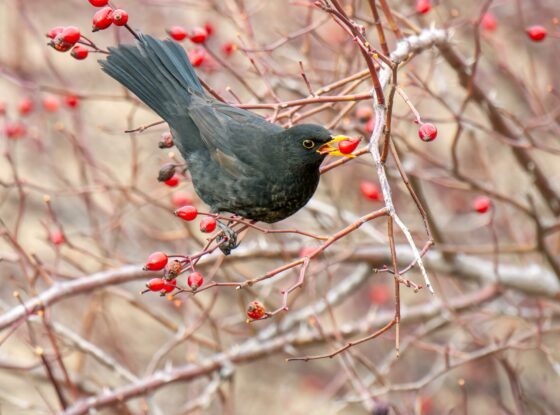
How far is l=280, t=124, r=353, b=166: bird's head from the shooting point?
3.35 meters

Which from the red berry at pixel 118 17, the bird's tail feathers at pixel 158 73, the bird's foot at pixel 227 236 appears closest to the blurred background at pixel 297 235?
the bird's tail feathers at pixel 158 73

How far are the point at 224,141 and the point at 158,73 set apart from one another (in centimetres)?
50

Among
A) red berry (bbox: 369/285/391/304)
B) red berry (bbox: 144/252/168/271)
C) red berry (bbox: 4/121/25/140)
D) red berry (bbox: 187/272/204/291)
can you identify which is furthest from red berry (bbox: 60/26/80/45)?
red berry (bbox: 369/285/391/304)

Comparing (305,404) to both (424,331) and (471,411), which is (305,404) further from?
(424,331)

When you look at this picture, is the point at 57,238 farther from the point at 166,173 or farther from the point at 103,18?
the point at 103,18

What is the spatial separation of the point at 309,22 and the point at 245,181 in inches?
64.9

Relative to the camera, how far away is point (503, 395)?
8023 millimetres

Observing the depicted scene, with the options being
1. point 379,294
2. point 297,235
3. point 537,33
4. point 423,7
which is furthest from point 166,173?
point 379,294

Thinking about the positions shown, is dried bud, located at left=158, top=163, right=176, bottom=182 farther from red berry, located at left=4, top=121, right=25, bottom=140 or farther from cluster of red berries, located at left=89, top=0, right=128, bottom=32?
red berry, located at left=4, top=121, right=25, bottom=140

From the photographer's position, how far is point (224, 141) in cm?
371

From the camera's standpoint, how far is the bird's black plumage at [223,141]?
344 centimetres

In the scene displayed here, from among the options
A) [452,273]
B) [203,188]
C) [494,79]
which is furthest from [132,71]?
[494,79]

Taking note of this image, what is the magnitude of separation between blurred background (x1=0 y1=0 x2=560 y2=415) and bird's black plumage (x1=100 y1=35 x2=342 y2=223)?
160mm

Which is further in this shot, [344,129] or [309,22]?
[309,22]
